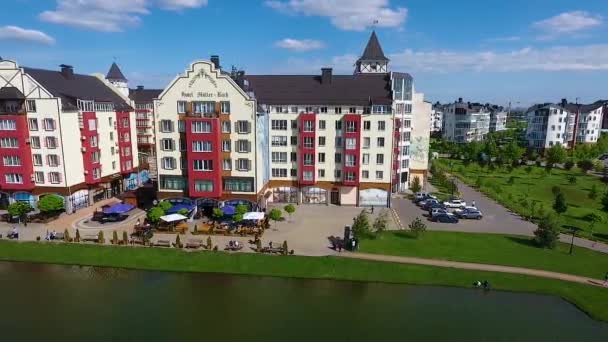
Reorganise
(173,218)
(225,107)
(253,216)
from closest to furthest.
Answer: (173,218), (253,216), (225,107)

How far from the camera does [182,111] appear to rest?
165ft

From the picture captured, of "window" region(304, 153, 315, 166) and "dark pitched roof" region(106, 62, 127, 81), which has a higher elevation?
"dark pitched roof" region(106, 62, 127, 81)

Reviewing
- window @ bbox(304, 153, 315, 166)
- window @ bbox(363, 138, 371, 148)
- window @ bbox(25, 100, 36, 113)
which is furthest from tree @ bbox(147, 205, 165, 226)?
window @ bbox(363, 138, 371, 148)

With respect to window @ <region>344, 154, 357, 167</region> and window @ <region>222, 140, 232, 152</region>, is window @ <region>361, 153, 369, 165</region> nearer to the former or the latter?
window @ <region>344, 154, 357, 167</region>

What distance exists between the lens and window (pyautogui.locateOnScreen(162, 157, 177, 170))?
170 ft

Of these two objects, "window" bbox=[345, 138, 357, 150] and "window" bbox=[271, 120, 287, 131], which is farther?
"window" bbox=[271, 120, 287, 131]

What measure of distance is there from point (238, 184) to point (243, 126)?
7519 millimetres

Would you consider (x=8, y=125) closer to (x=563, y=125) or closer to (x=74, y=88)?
(x=74, y=88)

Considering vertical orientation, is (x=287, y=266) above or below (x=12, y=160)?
below

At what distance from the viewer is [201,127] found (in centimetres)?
4941

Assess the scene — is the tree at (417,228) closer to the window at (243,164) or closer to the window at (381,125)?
the window at (381,125)

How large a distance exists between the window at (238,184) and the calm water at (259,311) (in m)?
16.6

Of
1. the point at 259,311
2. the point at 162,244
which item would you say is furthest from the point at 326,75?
the point at 259,311

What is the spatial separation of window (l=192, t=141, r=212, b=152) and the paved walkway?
21.9 meters
